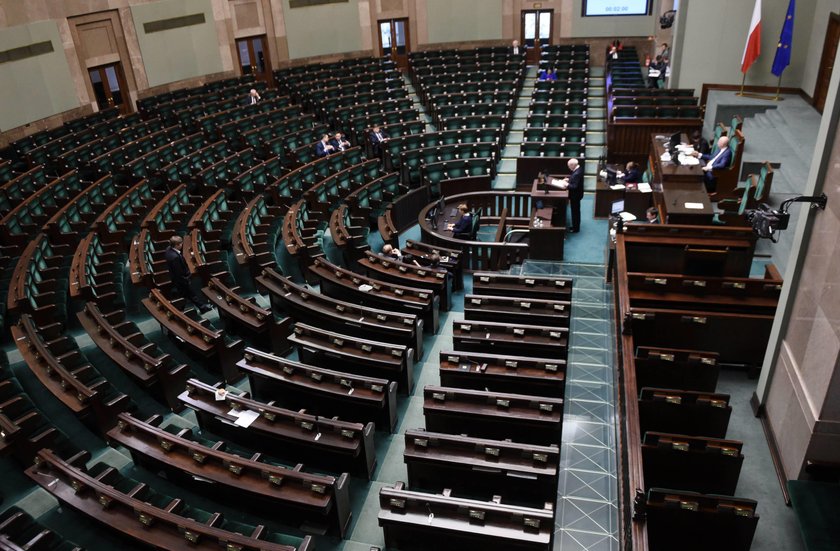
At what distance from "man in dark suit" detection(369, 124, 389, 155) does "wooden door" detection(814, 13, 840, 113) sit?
7905mm

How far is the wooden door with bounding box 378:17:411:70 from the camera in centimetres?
1975

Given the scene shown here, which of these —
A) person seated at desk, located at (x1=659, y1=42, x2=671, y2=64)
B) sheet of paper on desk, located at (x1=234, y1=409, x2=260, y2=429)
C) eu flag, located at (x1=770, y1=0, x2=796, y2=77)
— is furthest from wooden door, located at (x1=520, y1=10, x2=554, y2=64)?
sheet of paper on desk, located at (x1=234, y1=409, x2=260, y2=429)

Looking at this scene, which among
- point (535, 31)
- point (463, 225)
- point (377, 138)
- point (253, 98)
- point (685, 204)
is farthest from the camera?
point (535, 31)

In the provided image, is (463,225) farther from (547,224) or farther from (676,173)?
(676,173)

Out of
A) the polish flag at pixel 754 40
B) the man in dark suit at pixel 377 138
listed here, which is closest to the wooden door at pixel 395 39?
the man in dark suit at pixel 377 138

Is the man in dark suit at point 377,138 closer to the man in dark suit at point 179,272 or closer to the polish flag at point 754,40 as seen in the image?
the man in dark suit at point 179,272

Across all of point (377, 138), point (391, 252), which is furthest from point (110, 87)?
point (391, 252)

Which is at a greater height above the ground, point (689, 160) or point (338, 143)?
point (689, 160)

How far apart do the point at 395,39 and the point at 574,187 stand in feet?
40.4

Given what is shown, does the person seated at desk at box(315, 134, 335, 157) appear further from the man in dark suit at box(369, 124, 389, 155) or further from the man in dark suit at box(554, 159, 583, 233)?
the man in dark suit at box(554, 159, 583, 233)

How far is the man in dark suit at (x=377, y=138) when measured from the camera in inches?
483

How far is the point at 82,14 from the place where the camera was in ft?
48.2

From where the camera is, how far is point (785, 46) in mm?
12016

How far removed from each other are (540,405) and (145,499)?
119 inches
